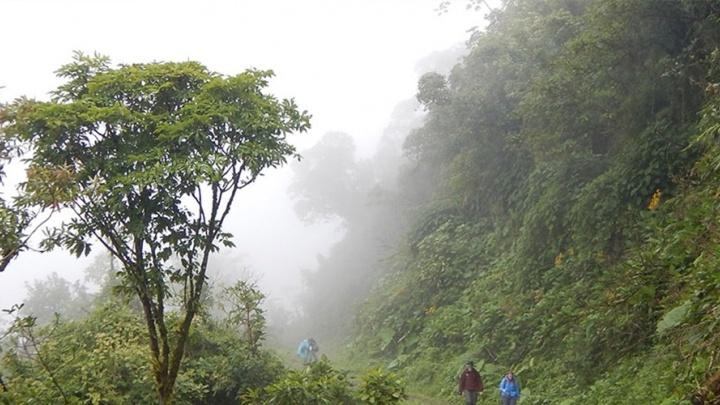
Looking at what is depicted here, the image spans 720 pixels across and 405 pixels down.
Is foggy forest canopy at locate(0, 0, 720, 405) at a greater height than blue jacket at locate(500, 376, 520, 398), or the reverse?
foggy forest canopy at locate(0, 0, 720, 405)

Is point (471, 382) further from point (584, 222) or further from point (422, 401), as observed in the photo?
point (584, 222)

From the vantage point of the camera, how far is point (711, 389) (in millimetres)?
6020

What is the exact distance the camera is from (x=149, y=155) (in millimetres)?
6789

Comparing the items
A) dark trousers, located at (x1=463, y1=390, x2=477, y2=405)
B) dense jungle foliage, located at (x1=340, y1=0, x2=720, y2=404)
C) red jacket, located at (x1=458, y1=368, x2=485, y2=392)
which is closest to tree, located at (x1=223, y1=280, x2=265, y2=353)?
red jacket, located at (x1=458, y1=368, x2=485, y2=392)

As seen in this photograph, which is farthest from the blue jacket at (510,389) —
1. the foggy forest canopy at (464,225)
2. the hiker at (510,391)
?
the foggy forest canopy at (464,225)

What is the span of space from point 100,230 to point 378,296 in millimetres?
22232

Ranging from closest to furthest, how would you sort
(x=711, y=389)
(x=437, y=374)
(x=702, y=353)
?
(x=711, y=389) < (x=702, y=353) < (x=437, y=374)

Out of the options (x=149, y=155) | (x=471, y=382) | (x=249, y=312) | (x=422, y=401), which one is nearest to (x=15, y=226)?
(x=149, y=155)

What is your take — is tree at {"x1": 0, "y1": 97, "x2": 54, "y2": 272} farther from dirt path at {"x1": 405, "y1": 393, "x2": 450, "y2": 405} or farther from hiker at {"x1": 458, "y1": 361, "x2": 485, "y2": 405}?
dirt path at {"x1": 405, "y1": 393, "x2": 450, "y2": 405}

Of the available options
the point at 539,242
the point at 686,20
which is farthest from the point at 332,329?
the point at 686,20

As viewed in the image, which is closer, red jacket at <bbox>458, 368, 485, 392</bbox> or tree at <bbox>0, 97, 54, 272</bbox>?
tree at <bbox>0, 97, 54, 272</bbox>

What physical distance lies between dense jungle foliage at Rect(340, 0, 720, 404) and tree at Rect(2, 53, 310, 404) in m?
6.57

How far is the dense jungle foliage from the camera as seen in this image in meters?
9.55

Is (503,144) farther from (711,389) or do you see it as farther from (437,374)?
(711,389)
